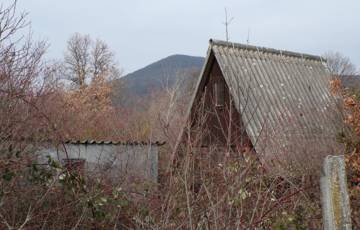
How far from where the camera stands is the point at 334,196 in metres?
3.54

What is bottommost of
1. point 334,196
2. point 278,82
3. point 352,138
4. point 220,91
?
point 334,196

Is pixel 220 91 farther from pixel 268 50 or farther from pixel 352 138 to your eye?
pixel 352 138

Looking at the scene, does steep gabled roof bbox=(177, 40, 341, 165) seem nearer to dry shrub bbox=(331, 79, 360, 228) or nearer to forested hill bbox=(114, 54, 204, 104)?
forested hill bbox=(114, 54, 204, 104)

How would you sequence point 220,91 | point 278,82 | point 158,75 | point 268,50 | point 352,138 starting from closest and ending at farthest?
point 352,138 < point 220,91 < point 278,82 < point 268,50 < point 158,75

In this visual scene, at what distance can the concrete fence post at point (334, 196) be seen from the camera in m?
3.52

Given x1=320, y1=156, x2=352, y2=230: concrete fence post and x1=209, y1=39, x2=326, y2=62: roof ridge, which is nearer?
x1=320, y1=156, x2=352, y2=230: concrete fence post

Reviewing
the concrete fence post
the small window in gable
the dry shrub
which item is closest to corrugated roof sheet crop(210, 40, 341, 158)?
the small window in gable

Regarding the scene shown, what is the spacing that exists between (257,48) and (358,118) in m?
8.93

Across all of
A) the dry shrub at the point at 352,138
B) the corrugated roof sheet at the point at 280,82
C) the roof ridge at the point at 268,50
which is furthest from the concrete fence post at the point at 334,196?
the roof ridge at the point at 268,50

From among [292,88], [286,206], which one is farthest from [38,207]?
[292,88]

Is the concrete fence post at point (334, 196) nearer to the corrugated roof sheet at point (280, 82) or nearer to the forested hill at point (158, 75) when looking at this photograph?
the corrugated roof sheet at point (280, 82)

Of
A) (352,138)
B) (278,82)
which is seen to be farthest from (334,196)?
(278,82)

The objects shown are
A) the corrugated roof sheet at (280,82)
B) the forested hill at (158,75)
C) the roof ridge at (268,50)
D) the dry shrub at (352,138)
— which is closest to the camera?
the dry shrub at (352,138)

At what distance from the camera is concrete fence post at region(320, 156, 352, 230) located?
352cm
